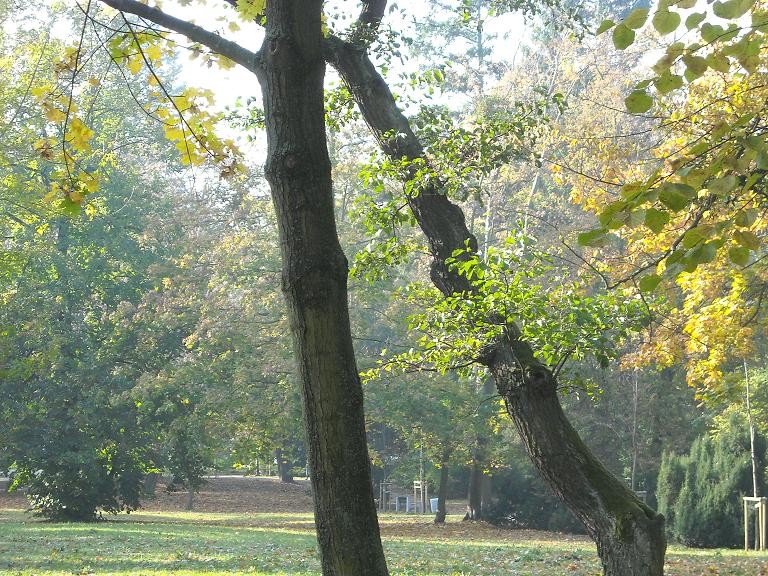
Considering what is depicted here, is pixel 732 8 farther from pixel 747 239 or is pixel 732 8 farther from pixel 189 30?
pixel 189 30

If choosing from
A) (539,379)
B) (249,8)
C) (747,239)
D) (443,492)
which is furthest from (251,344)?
(747,239)

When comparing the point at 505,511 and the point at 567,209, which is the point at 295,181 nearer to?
the point at 505,511

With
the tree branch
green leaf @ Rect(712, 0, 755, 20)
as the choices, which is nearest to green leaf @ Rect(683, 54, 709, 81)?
green leaf @ Rect(712, 0, 755, 20)

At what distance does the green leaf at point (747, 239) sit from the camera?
269 centimetres

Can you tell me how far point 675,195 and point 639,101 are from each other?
1.27 ft

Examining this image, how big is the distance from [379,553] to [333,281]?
0.88 metres

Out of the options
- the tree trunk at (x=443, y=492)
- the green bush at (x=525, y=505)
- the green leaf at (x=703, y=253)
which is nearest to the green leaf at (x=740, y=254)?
the green leaf at (x=703, y=253)

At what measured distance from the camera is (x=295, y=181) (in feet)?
9.91

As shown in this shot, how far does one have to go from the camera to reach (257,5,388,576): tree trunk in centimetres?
295

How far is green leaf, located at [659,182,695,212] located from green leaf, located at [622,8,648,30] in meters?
0.51

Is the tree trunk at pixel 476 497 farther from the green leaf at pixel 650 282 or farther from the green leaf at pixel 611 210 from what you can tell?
the green leaf at pixel 611 210

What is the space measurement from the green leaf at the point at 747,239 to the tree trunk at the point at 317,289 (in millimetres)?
1203

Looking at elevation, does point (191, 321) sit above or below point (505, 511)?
above

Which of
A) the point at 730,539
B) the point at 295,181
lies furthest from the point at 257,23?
A: the point at 730,539
